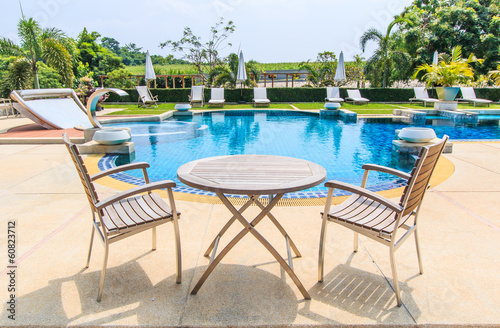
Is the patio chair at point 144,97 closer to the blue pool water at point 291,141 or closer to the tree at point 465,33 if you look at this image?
the blue pool water at point 291,141

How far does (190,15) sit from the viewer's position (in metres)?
26.4

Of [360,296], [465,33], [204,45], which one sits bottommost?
[360,296]

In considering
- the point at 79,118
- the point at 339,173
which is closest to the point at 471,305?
the point at 339,173

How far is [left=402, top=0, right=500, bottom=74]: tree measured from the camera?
2428cm

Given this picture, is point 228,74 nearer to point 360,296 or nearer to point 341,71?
point 341,71

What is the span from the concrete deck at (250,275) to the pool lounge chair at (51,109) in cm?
700

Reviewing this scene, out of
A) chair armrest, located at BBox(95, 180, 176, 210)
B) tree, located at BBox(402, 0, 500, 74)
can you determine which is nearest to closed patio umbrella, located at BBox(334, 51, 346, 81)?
tree, located at BBox(402, 0, 500, 74)

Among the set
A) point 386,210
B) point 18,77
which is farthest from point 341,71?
point 386,210

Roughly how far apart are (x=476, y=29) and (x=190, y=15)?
21.0m

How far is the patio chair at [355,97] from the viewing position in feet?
60.2

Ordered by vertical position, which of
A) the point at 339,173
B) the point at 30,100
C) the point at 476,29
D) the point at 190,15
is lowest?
the point at 339,173

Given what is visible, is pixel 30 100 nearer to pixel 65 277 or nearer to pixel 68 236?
pixel 68 236

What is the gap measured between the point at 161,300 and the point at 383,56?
23357 mm

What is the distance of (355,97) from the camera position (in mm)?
18750
